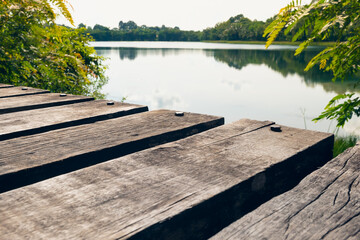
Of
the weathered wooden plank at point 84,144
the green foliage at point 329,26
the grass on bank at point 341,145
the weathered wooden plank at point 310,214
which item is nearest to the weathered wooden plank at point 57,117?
the weathered wooden plank at point 84,144

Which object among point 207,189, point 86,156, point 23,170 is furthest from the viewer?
point 86,156

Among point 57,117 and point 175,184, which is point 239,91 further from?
point 175,184

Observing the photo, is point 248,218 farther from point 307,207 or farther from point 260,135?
point 260,135

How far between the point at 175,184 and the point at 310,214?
1.22ft

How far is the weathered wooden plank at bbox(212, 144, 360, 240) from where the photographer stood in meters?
0.83

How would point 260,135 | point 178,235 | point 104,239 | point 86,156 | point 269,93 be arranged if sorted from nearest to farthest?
point 104,239 → point 178,235 → point 86,156 → point 260,135 → point 269,93

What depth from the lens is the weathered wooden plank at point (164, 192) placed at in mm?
822

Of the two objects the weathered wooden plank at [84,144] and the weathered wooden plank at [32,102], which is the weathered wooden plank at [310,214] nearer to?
the weathered wooden plank at [84,144]

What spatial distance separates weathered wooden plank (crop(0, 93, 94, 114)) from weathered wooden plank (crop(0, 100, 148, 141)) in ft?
0.56

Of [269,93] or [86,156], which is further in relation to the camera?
[269,93]

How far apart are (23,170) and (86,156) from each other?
0.77 ft

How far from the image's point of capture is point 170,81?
3316cm

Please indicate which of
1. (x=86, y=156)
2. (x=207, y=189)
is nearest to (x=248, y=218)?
(x=207, y=189)

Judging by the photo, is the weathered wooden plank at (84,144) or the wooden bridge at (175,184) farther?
the weathered wooden plank at (84,144)
